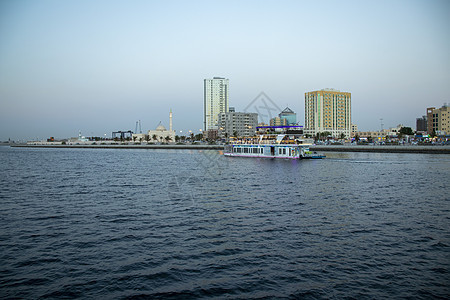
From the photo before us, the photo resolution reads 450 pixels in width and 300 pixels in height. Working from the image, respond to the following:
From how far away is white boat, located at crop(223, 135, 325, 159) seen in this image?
89312mm

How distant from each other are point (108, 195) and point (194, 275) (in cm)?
2228

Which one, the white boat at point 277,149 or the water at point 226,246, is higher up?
the white boat at point 277,149

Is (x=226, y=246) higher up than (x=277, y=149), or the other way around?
(x=277, y=149)

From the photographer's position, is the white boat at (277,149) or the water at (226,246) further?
the white boat at (277,149)

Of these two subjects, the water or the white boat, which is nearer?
the water

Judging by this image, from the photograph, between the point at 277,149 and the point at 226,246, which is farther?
the point at 277,149

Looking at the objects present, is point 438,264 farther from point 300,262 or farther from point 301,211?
point 301,211

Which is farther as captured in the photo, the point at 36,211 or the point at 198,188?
the point at 198,188

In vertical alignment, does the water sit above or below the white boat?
below

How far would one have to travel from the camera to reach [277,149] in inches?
3671

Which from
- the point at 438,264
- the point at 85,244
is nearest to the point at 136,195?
the point at 85,244

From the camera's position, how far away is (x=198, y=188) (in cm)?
3712

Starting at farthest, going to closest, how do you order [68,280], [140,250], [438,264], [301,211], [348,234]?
1. [301,211]
2. [348,234]
3. [140,250]
4. [438,264]
5. [68,280]

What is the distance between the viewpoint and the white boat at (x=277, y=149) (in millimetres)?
89312
